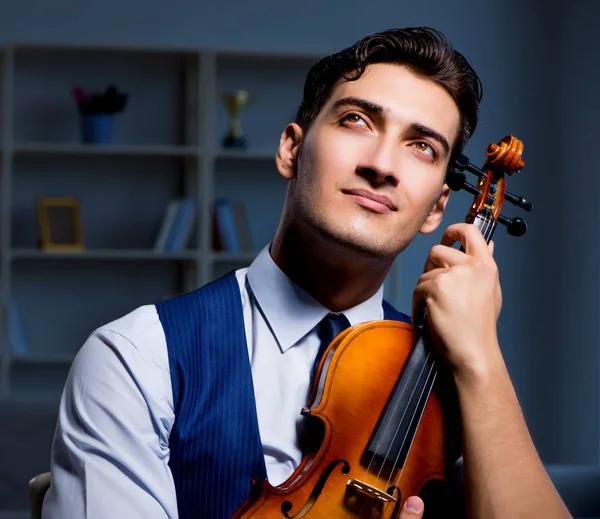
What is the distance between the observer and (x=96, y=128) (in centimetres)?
409

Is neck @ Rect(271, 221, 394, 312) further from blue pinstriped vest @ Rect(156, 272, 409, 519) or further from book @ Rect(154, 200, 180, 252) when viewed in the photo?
book @ Rect(154, 200, 180, 252)

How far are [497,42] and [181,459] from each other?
3957 mm

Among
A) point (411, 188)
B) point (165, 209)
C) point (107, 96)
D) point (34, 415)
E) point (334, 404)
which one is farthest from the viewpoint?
point (165, 209)

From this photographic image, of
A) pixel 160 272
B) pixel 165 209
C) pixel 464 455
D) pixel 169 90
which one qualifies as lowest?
pixel 160 272

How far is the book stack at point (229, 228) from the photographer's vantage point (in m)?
4.15

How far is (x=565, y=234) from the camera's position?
14.6 ft

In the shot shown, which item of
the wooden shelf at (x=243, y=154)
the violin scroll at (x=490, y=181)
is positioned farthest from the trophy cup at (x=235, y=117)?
the violin scroll at (x=490, y=181)

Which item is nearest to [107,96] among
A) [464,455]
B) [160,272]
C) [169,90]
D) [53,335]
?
[169,90]

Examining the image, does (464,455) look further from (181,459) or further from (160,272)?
(160,272)

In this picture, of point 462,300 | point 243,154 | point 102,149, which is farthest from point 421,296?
point 102,149

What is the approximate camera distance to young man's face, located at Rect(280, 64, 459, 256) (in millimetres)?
1096

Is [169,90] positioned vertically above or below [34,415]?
above

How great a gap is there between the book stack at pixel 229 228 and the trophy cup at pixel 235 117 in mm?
272

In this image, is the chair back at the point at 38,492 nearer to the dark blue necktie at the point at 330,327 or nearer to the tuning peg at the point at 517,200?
the dark blue necktie at the point at 330,327
